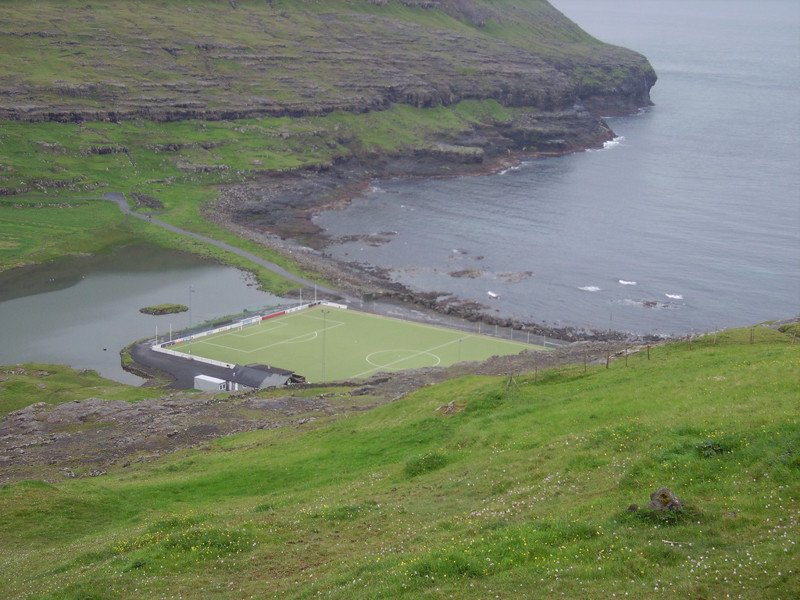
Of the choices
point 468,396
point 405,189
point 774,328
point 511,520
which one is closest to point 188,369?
point 468,396

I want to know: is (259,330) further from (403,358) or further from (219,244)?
(219,244)

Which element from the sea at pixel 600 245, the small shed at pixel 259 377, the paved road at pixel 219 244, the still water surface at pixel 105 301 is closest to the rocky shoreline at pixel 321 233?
the sea at pixel 600 245

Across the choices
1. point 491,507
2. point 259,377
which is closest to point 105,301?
point 259,377

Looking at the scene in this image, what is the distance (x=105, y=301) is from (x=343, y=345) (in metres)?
37.8

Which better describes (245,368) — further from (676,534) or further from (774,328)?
(676,534)

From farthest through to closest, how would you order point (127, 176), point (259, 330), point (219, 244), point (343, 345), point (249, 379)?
point (127, 176) < point (219, 244) < point (259, 330) < point (343, 345) < point (249, 379)

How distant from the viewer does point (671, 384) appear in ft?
123

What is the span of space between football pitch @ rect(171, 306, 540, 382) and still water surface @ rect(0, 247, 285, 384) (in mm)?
9141

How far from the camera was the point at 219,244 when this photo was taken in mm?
137500

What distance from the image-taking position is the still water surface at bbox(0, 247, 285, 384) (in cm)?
9088

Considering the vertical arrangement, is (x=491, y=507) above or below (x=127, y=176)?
above

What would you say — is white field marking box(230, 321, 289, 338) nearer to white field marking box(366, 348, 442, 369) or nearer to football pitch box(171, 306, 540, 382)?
football pitch box(171, 306, 540, 382)

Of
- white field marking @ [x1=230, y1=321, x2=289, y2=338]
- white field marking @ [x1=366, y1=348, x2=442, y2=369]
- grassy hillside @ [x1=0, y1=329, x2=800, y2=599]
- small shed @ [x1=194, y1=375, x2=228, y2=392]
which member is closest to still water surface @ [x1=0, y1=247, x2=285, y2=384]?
white field marking @ [x1=230, y1=321, x2=289, y2=338]

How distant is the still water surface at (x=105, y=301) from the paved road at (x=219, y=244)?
19.4 ft
